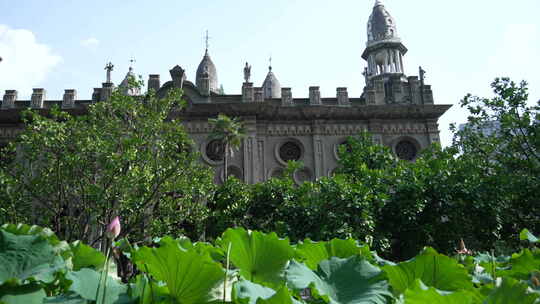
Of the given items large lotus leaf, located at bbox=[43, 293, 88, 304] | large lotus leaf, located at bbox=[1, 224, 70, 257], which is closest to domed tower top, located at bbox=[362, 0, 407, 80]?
large lotus leaf, located at bbox=[1, 224, 70, 257]

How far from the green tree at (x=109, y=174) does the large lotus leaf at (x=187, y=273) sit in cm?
1358

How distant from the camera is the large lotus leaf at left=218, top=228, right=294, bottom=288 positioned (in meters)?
1.78

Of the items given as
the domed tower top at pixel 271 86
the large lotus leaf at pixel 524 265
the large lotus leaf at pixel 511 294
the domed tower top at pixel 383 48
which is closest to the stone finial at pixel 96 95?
the domed tower top at pixel 271 86

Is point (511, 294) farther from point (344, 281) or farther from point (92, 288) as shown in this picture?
point (92, 288)

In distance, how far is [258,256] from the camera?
1804 millimetres

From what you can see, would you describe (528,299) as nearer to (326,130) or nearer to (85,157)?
(85,157)

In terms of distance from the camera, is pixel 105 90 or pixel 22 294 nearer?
pixel 22 294

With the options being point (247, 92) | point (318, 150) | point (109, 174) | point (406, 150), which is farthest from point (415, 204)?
point (247, 92)

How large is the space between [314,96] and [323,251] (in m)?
28.4

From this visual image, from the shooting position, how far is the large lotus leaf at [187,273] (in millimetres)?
1448

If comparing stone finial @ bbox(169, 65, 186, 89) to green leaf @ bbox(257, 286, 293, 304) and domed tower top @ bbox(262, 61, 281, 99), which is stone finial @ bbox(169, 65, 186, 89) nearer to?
domed tower top @ bbox(262, 61, 281, 99)

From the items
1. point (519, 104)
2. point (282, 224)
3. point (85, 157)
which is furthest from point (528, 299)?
point (519, 104)

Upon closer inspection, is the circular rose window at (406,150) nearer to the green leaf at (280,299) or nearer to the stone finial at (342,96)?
the stone finial at (342,96)

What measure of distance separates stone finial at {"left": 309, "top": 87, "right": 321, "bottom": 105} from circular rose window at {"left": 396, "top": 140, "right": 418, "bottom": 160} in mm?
6650
